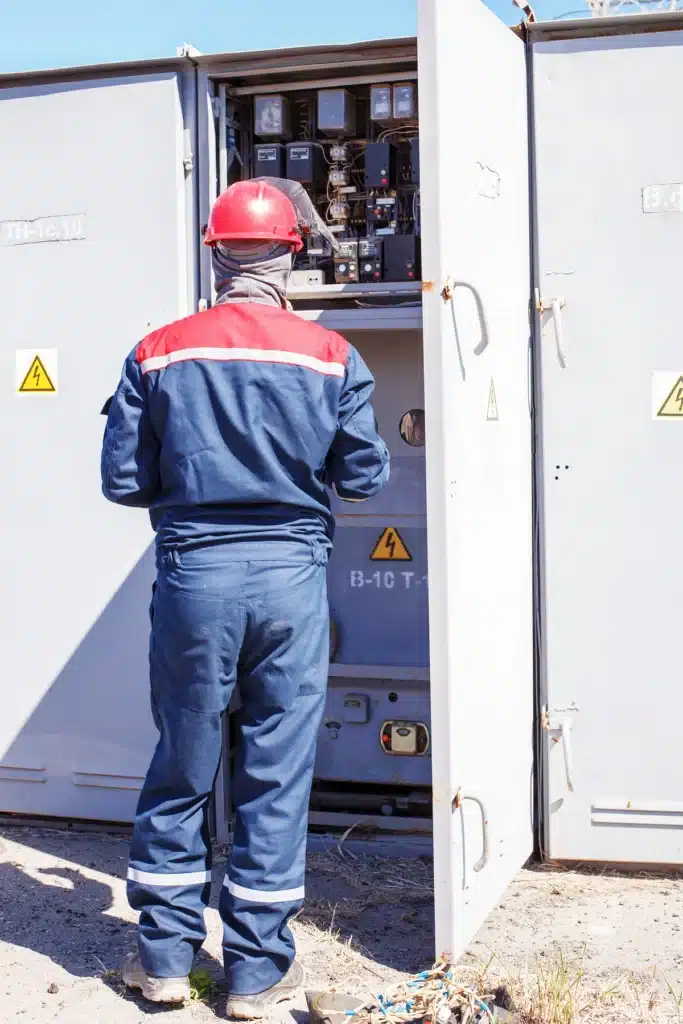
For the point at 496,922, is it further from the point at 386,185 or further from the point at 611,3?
the point at 611,3

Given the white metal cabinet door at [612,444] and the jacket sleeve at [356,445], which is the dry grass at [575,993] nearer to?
the white metal cabinet door at [612,444]

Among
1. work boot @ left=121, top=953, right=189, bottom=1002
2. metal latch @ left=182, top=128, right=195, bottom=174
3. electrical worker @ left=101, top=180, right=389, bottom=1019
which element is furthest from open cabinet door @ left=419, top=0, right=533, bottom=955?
metal latch @ left=182, top=128, right=195, bottom=174

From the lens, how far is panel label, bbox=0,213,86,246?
3756mm

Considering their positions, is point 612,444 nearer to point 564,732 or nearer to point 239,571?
point 564,732

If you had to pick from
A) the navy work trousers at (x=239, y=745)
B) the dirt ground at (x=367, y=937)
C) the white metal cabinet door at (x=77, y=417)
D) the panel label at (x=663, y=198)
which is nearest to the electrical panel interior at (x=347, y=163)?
the white metal cabinet door at (x=77, y=417)

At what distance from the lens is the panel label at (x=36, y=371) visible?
150 inches

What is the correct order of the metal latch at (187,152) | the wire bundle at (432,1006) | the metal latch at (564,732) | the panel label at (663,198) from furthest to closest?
the metal latch at (187,152)
the metal latch at (564,732)
the panel label at (663,198)
the wire bundle at (432,1006)

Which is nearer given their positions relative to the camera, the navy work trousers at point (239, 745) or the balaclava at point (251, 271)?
the navy work trousers at point (239, 745)

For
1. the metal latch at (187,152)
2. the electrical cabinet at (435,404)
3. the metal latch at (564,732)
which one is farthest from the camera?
the metal latch at (187,152)

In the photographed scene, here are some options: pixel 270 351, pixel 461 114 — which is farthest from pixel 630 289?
pixel 270 351

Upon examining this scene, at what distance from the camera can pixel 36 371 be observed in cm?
383

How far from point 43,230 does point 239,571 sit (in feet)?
5.28

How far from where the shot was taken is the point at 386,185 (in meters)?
3.82

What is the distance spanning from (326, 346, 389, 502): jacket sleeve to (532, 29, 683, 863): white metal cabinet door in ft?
2.50
